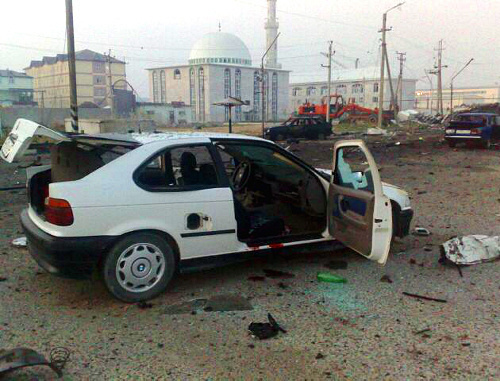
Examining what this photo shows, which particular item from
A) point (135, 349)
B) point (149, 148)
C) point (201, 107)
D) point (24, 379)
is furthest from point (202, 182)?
point (201, 107)

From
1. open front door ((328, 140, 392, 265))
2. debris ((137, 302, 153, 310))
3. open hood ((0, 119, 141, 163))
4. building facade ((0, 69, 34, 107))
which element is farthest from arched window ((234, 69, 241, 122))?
debris ((137, 302, 153, 310))

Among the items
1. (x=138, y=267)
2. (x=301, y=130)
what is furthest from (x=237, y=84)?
(x=138, y=267)

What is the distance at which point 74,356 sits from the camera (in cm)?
342

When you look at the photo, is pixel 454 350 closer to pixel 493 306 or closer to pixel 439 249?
pixel 493 306

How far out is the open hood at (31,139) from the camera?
4160mm

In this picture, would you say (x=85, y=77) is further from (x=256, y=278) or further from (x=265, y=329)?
(x=265, y=329)

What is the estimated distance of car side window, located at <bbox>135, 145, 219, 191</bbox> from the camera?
14.5 feet

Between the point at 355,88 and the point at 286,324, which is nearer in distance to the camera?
the point at 286,324

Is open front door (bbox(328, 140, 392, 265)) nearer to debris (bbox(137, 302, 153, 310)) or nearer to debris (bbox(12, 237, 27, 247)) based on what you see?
debris (bbox(137, 302, 153, 310))

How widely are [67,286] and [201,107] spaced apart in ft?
301

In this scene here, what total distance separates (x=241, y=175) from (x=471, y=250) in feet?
9.75

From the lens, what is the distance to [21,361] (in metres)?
3.02

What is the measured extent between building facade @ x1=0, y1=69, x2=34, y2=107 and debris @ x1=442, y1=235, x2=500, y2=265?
97.1 meters

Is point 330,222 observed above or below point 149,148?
below
